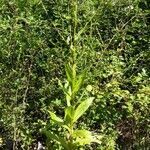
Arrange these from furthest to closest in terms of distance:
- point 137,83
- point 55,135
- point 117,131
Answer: point 137,83 < point 117,131 < point 55,135

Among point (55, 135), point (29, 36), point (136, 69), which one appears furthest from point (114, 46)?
point (55, 135)

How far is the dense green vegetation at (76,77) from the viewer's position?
16.3 ft

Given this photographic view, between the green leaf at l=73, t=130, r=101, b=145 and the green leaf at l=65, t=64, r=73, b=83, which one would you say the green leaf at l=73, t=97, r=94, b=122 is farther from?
the green leaf at l=65, t=64, r=73, b=83

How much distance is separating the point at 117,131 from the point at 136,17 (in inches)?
63.3

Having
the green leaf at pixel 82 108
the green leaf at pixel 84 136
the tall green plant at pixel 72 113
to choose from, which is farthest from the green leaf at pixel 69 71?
the green leaf at pixel 84 136

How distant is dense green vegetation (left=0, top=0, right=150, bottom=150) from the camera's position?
498cm

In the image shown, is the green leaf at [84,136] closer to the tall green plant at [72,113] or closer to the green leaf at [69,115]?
the tall green plant at [72,113]

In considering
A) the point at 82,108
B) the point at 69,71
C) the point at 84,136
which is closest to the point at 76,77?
the point at 69,71

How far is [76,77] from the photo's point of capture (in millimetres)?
4805

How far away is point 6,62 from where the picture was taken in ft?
18.4

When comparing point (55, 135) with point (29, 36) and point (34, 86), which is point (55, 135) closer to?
point (34, 86)

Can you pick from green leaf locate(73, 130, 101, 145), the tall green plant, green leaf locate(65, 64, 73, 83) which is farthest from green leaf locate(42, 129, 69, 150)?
green leaf locate(65, 64, 73, 83)

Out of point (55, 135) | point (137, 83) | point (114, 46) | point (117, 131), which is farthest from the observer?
point (114, 46)

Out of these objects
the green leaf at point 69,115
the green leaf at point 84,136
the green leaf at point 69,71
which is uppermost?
the green leaf at point 69,71
